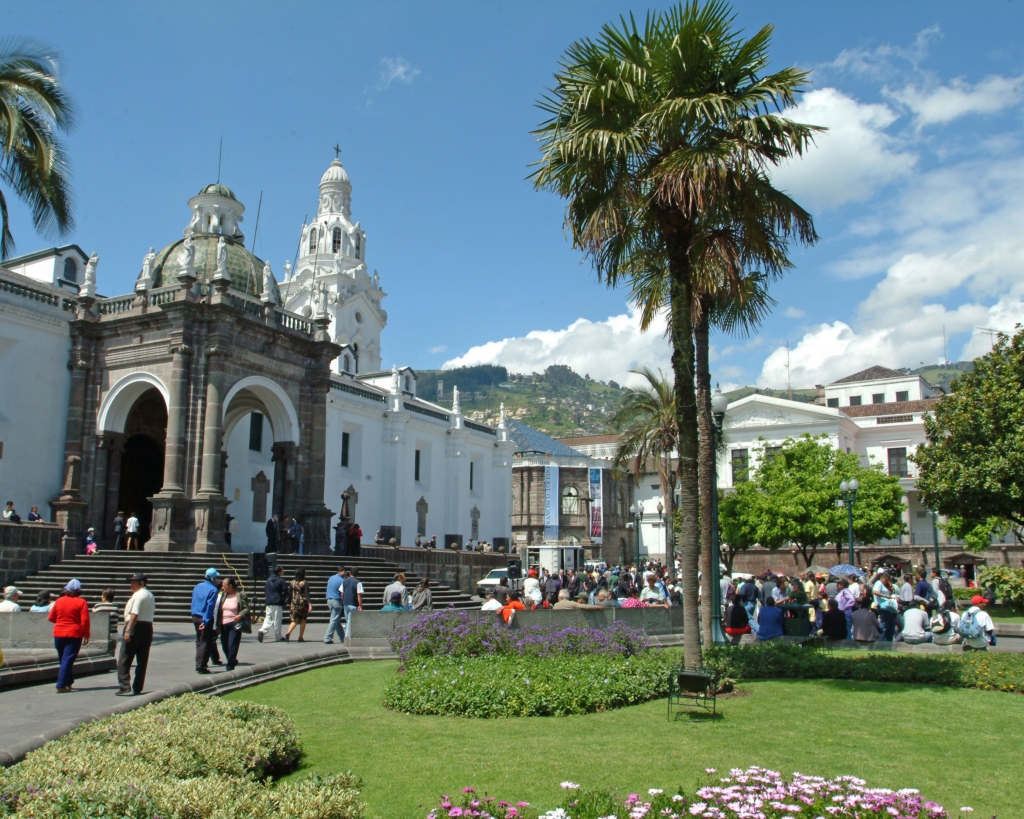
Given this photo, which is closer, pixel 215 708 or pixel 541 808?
pixel 541 808

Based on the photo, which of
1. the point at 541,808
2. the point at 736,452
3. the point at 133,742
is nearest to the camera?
the point at 541,808

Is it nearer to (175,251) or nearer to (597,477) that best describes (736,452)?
(597,477)

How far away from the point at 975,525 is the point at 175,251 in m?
32.4

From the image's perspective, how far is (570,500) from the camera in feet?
202

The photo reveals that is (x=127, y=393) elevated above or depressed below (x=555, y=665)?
above

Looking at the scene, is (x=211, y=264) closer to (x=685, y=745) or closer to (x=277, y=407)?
(x=277, y=407)

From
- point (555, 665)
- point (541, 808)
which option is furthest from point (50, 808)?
point (555, 665)

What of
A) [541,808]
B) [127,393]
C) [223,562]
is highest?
[127,393]

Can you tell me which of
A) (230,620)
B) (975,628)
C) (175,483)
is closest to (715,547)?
(975,628)

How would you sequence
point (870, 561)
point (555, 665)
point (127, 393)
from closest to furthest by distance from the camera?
1. point (555, 665)
2. point (127, 393)
3. point (870, 561)

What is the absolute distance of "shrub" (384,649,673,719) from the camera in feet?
32.8

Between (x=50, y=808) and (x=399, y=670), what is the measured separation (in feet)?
24.7

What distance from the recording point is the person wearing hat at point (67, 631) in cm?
1105

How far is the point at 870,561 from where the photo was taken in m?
47.8
